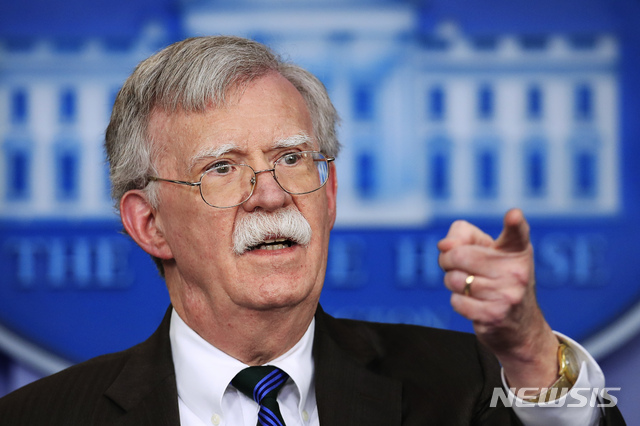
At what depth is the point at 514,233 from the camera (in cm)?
139

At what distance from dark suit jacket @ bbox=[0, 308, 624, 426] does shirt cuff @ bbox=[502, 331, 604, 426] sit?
0.30m

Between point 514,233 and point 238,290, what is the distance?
84 cm

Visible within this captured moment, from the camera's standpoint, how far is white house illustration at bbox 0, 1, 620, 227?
3.23 metres

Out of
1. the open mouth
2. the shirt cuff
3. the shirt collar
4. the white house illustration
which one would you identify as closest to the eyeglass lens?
the open mouth

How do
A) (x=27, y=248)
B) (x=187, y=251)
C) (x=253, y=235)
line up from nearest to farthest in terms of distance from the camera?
(x=253, y=235)
(x=187, y=251)
(x=27, y=248)

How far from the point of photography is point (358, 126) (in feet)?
10.7

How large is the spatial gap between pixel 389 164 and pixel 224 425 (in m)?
1.55

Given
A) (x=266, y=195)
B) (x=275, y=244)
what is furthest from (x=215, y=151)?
(x=275, y=244)

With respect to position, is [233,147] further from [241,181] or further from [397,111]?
[397,111]

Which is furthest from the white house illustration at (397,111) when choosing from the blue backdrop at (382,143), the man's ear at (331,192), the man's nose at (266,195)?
the man's nose at (266,195)

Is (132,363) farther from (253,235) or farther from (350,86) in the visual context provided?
(350,86)

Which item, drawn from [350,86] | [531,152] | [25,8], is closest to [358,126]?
[350,86]

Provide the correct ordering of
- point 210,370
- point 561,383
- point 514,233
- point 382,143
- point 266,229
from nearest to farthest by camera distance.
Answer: point 514,233, point 561,383, point 266,229, point 210,370, point 382,143

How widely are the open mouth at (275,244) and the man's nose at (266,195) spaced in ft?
0.29
